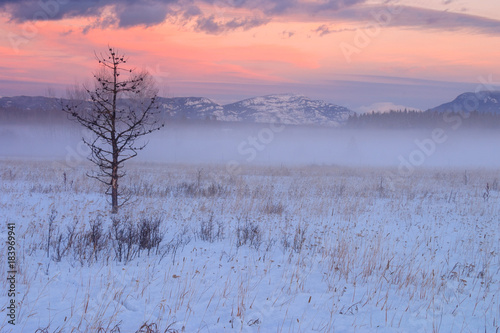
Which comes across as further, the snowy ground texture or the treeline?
the treeline

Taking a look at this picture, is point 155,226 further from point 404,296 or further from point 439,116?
point 439,116

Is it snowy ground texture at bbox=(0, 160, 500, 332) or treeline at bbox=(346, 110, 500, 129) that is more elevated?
treeline at bbox=(346, 110, 500, 129)

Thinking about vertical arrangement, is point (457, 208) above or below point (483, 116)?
below

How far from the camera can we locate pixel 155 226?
26.4ft

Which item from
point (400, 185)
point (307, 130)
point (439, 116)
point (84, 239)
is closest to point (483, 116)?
point (439, 116)

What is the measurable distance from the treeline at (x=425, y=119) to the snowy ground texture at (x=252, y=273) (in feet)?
293

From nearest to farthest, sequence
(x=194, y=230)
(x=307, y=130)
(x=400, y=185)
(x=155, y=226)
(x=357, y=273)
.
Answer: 1. (x=357, y=273)
2. (x=155, y=226)
3. (x=194, y=230)
4. (x=400, y=185)
5. (x=307, y=130)

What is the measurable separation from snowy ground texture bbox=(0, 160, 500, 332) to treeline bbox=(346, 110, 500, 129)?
89.2 metres

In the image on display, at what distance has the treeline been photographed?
93.8 metres

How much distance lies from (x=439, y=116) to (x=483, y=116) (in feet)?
41.7

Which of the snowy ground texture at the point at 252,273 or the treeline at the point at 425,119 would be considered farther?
the treeline at the point at 425,119

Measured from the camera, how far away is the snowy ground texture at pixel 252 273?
15.0 feet

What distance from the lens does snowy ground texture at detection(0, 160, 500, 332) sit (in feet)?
15.0

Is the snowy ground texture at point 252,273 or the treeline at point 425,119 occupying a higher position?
the treeline at point 425,119
